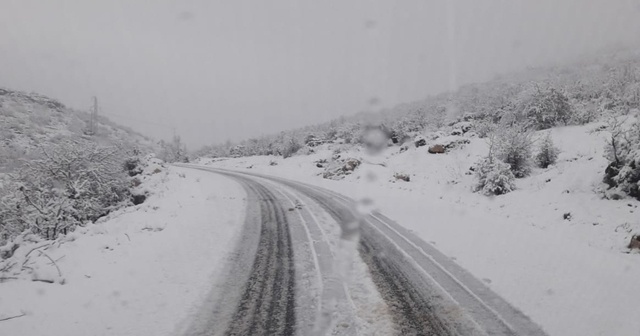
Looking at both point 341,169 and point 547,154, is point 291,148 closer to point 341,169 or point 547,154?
point 341,169

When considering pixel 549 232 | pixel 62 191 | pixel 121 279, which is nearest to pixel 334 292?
pixel 121 279

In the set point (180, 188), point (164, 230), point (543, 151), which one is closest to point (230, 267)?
point (164, 230)

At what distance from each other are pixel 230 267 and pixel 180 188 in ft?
41.7

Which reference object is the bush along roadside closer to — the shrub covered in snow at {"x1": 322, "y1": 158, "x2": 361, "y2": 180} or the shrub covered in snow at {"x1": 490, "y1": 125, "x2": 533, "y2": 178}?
the shrub covered in snow at {"x1": 322, "y1": 158, "x2": 361, "y2": 180}

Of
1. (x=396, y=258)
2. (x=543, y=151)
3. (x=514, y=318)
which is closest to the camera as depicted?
(x=514, y=318)

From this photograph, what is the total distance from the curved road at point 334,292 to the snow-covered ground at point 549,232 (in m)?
0.60

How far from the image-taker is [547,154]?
1522 cm

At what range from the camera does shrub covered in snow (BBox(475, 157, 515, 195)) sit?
14180mm

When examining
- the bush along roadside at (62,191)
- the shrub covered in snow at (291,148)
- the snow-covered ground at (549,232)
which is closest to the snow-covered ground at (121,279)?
the bush along roadside at (62,191)

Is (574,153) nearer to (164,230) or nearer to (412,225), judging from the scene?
(412,225)

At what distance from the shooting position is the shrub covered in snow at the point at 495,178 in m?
14.2

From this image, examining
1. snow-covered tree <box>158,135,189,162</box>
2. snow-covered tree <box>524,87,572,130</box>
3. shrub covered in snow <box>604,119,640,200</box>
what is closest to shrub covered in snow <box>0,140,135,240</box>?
shrub covered in snow <box>604,119,640,200</box>

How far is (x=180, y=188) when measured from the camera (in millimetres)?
18688

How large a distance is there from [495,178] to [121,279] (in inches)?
527
